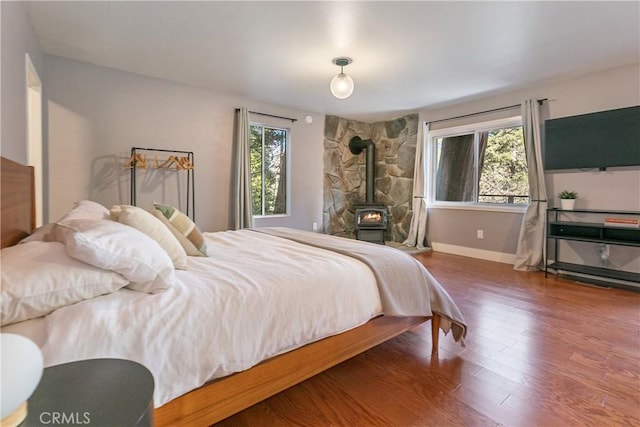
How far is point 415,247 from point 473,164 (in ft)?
5.40

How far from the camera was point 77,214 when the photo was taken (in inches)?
65.7

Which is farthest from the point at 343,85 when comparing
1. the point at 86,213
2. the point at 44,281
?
the point at 44,281

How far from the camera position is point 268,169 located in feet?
16.8

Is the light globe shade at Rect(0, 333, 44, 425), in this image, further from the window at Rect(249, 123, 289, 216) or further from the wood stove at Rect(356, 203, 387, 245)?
the wood stove at Rect(356, 203, 387, 245)

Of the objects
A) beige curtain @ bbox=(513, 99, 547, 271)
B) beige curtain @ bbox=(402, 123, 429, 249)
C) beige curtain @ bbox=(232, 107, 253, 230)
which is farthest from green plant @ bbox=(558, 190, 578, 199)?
beige curtain @ bbox=(232, 107, 253, 230)

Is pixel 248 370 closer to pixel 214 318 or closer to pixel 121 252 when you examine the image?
pixel 214 318

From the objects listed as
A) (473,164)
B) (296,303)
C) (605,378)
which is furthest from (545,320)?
(473,164)

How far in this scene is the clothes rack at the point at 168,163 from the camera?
145 inches

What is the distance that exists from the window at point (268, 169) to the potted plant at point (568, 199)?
3.85m

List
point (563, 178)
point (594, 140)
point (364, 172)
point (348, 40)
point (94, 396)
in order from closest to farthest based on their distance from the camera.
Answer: point (94, 396)
point (348, 40)
point (594, 140)
point (563, 178)
point (364, 172)

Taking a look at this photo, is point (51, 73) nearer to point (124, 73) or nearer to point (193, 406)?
point (124, 73)

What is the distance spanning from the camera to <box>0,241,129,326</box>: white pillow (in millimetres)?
964

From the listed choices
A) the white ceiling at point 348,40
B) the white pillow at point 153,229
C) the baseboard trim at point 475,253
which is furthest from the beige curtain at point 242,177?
the baseboard trim at point 475,253

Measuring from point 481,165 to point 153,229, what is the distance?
4773 millimetres
